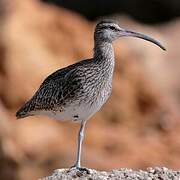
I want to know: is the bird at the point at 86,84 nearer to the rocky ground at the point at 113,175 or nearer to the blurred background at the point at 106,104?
the rocky ground at the point at 113,175

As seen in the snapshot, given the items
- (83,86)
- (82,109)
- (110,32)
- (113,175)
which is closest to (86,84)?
(83,86)

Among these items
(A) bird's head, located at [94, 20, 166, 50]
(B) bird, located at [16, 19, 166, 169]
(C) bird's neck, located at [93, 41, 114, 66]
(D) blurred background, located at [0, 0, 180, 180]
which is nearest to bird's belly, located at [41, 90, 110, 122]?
(B) bird, located at [16, 19, 166, 169]

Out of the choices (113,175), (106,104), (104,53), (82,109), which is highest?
(106,104)

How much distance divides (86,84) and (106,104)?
51.7ft

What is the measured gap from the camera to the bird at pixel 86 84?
15.2 m

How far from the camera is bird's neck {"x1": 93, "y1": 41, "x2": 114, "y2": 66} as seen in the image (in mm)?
15614

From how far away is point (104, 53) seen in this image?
51.3 ft

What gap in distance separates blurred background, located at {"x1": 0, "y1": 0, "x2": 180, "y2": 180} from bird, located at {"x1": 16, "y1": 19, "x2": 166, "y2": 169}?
404 inches

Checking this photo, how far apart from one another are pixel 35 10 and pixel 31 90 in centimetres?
295

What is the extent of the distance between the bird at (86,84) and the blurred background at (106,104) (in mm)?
10256

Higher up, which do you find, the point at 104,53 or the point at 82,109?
the point at 104,53

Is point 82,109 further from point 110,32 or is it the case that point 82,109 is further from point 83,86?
point 110,32

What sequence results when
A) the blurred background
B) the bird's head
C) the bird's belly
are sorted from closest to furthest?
1. the bird's belly
2. the bird's head
3. the blurred background

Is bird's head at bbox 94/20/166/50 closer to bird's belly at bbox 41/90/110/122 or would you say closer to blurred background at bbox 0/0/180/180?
bird's belly at bbox 41/90/110/122
